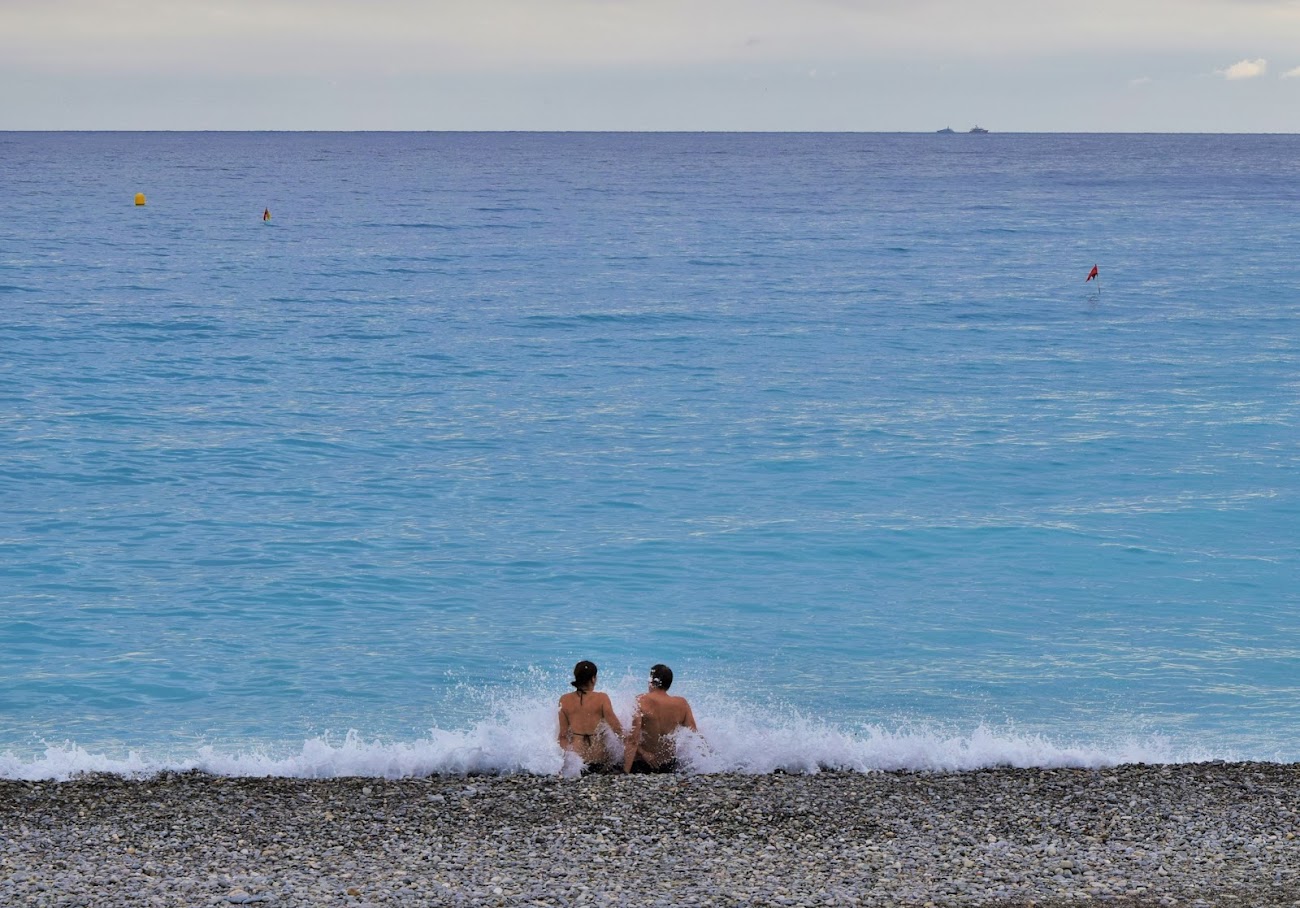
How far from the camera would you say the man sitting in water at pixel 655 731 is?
10.5m

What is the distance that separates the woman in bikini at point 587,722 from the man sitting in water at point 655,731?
0.15 meters

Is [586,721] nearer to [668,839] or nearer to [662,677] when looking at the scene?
[662,677]

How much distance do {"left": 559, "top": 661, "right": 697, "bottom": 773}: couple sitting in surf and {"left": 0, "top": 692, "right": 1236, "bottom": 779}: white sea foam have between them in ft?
→ 0.47

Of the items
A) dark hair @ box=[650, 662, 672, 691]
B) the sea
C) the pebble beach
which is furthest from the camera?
the sea

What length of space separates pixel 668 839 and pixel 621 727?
2317 millimetres

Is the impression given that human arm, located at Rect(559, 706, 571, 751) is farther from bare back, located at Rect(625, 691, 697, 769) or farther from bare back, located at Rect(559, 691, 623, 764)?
bare back, located at Rect(625, 691, 697, 769)

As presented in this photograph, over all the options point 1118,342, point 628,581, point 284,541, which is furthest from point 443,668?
point 1118,342

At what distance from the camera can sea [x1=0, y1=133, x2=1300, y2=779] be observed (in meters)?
12.5

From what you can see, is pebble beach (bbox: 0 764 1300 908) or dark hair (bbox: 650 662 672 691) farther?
dark hair (bbox: 650 662 672 691)

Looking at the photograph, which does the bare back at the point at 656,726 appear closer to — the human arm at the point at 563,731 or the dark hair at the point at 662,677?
the dark hair at the point at 662,677

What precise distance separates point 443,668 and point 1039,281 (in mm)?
37506

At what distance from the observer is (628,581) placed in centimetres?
1653

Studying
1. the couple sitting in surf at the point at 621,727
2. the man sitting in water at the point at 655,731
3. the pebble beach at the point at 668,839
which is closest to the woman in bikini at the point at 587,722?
the couple sitting in surf at the point at 621,727

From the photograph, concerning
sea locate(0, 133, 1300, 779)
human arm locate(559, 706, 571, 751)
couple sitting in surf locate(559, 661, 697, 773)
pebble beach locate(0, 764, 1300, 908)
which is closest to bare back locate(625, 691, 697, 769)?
couple sitting in surf locate(559, 661, 697, 773)
